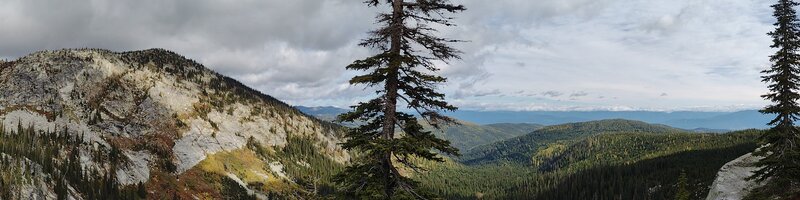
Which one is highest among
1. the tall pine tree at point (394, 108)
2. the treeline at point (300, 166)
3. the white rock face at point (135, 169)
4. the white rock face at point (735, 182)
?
the tall pine tree at point (394, 108)

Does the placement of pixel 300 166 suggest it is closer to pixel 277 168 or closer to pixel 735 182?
pixel 277 168

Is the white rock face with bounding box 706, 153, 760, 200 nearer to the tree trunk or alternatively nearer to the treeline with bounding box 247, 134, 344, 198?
the tree trunk

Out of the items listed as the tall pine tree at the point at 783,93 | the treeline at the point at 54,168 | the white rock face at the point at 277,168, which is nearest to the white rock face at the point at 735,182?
the tall pine tree at the point at 783,93

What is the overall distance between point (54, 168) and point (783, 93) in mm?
112546

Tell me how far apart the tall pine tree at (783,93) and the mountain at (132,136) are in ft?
329

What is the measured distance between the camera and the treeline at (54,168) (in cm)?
7169

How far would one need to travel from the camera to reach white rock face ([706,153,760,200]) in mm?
47719

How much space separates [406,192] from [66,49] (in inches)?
7267

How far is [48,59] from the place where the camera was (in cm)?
14062

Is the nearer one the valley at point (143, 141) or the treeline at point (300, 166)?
the valley at point (143, 141)

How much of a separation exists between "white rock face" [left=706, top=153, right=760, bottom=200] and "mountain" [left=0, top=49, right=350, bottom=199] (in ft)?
320

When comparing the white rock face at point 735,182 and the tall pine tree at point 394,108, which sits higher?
the tall pine tree at point 394,108

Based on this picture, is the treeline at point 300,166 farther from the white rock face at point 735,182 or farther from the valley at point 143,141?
the white rock face at point 735,182

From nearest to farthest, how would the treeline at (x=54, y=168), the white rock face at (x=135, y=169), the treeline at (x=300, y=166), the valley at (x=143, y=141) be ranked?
the treeline at (x=54, y=168) < the valley at (x=143, y=141) < the white rock face at (x=135, y=169) < the treeline at (x=300, y=166)
